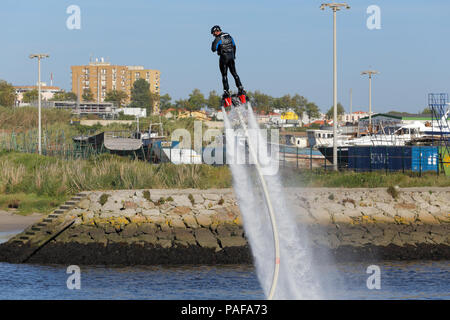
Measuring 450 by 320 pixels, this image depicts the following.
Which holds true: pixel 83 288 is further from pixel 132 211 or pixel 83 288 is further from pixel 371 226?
pixel 371 226

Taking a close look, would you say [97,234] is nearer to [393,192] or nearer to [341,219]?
[341,219]

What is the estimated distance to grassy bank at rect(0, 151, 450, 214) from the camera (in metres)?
44.0

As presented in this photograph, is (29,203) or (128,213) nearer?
(128,213)

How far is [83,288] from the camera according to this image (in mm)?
31953

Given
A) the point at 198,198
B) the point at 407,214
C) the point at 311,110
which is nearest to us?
the point at 198,198

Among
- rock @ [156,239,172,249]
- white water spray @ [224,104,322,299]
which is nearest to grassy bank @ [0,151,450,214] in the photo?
rock @ [156,239,172,249]

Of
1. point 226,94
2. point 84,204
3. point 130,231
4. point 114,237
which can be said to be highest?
point 226,94

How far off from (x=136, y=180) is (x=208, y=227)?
6.30 meters

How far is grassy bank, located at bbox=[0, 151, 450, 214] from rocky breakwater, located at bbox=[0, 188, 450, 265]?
6.93ft

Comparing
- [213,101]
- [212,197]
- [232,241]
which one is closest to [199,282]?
[232,241]

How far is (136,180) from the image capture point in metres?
43.8

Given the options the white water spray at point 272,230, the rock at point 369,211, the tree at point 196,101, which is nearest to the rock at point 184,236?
the white water spray at point 272,230

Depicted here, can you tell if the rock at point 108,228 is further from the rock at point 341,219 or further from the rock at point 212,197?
the rock at point 341,219
